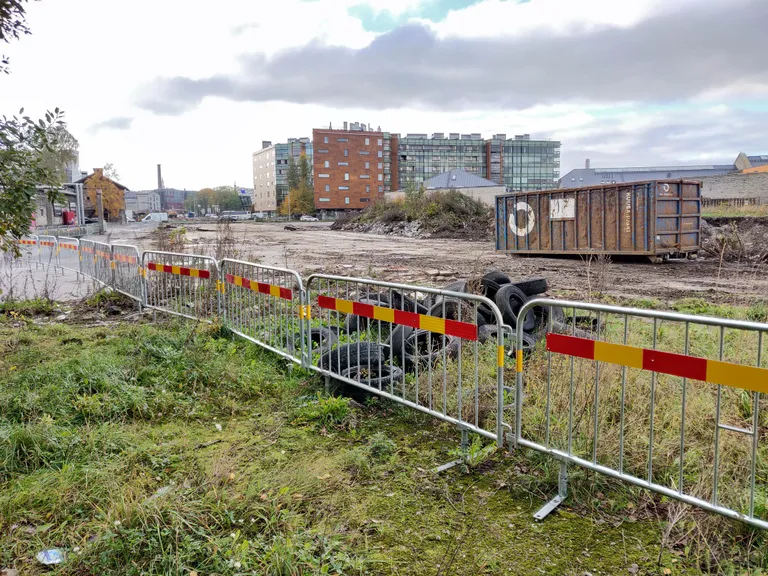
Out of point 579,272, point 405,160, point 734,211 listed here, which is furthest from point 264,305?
point 405,160

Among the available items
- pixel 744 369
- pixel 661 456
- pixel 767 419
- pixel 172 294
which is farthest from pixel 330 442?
pixel 172 294

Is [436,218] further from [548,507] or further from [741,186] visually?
[548,507]

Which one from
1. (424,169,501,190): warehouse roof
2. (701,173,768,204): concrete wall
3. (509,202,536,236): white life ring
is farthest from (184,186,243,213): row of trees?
(509,202,536,236): white life ring

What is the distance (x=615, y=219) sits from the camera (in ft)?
60.0

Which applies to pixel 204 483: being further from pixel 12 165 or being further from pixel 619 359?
pixel 12 165

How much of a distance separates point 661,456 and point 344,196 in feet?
356

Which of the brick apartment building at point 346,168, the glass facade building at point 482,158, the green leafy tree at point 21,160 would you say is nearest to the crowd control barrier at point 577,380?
the green leafy tree at point 21,160

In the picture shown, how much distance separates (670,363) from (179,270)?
23.7 ft

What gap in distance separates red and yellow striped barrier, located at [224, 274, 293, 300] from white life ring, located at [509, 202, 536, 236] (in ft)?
51.3

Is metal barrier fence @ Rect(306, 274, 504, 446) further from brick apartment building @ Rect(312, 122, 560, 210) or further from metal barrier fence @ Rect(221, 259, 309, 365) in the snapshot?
brick apartment building @ Rect(312, 122, 560, 210)

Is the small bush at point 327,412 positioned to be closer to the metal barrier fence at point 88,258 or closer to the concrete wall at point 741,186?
the metal barrier fence at point 88,258

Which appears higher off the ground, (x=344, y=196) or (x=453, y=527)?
(x=344, y=196)

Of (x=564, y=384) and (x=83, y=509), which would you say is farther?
(x=564, y=384)

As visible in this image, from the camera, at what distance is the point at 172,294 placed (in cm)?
914
